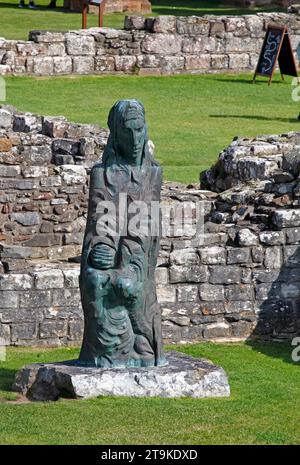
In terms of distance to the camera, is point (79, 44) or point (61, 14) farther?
point (61, 14)

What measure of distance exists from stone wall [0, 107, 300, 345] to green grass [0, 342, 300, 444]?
132 cm

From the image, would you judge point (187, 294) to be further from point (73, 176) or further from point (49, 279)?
point (73, 176)

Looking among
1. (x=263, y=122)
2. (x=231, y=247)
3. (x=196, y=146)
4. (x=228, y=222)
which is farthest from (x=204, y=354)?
(x=263, y=122)

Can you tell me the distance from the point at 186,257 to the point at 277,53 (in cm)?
1572

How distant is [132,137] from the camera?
15914 mm

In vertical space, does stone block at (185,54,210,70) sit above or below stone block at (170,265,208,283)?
above

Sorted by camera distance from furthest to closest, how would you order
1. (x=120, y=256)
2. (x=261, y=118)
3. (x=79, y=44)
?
(x=79, y=44) < (x=261, y=118) < (x=120, y=256)

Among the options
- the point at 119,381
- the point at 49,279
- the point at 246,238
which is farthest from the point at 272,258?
the point at 119,381

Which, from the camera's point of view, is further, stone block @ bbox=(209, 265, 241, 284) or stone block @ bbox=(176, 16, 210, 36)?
stone block @ bbox=(176, 16, 210, 36)

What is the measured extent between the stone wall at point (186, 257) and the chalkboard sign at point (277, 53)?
10.0 metres

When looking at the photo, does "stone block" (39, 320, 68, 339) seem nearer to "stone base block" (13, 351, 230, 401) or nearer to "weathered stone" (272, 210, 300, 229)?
"stone base block" (13, 351, 230, 401)

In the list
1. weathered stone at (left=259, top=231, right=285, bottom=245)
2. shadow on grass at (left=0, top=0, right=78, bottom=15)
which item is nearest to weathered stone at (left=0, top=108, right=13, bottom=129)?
weathered stone at (left=259, top=231, right=285, bottom=245)

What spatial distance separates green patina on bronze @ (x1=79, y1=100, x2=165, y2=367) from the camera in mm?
16000

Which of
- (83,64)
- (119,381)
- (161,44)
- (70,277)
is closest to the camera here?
(119,381)
